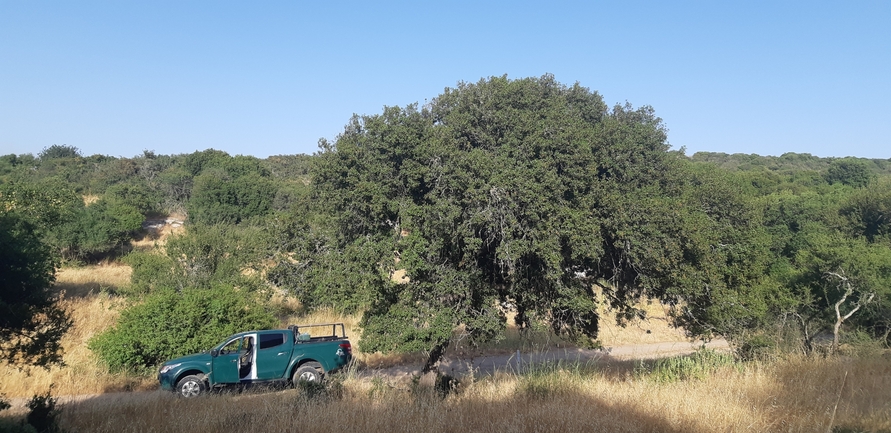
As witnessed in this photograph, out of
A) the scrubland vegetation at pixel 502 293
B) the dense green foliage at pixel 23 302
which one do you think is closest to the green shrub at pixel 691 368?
the scrubland vegetation at pixel 502 293

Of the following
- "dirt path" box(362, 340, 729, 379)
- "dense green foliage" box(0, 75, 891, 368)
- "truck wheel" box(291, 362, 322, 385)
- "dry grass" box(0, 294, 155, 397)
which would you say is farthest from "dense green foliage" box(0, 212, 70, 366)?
"dirt path" box(362, 340, 729, 379)

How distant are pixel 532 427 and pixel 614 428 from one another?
0.91 metres

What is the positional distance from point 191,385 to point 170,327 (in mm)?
3902

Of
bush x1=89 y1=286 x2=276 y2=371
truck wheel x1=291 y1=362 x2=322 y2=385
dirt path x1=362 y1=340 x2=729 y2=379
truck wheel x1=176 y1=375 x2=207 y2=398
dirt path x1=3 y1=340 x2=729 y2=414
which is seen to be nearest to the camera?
dirt path x1=3 y1=340 x2=729 y2=414

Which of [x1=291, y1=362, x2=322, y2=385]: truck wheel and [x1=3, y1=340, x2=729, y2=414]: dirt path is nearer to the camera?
[x1=3, y1=340, x2=729, y2=414]: dirt path

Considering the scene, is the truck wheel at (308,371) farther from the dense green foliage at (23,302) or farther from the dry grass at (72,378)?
the dense green foliage at (23,302)

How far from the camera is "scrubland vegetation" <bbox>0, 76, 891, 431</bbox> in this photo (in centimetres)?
726

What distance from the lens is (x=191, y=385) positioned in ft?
40.7

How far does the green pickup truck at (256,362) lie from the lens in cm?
1242

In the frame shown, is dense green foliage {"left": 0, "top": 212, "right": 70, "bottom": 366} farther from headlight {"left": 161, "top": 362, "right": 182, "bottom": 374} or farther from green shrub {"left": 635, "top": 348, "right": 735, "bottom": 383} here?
green shrub {"left": 635, "top": 348, "right": 735, "bottom": 383}

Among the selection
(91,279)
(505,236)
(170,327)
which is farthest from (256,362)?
(91,279)

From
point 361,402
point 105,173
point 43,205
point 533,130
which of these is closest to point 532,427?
point 361,402

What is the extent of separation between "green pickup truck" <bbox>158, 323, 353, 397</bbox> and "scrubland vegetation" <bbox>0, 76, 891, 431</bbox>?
1112 millimetres

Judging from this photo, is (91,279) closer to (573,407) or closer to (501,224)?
(501,224)
